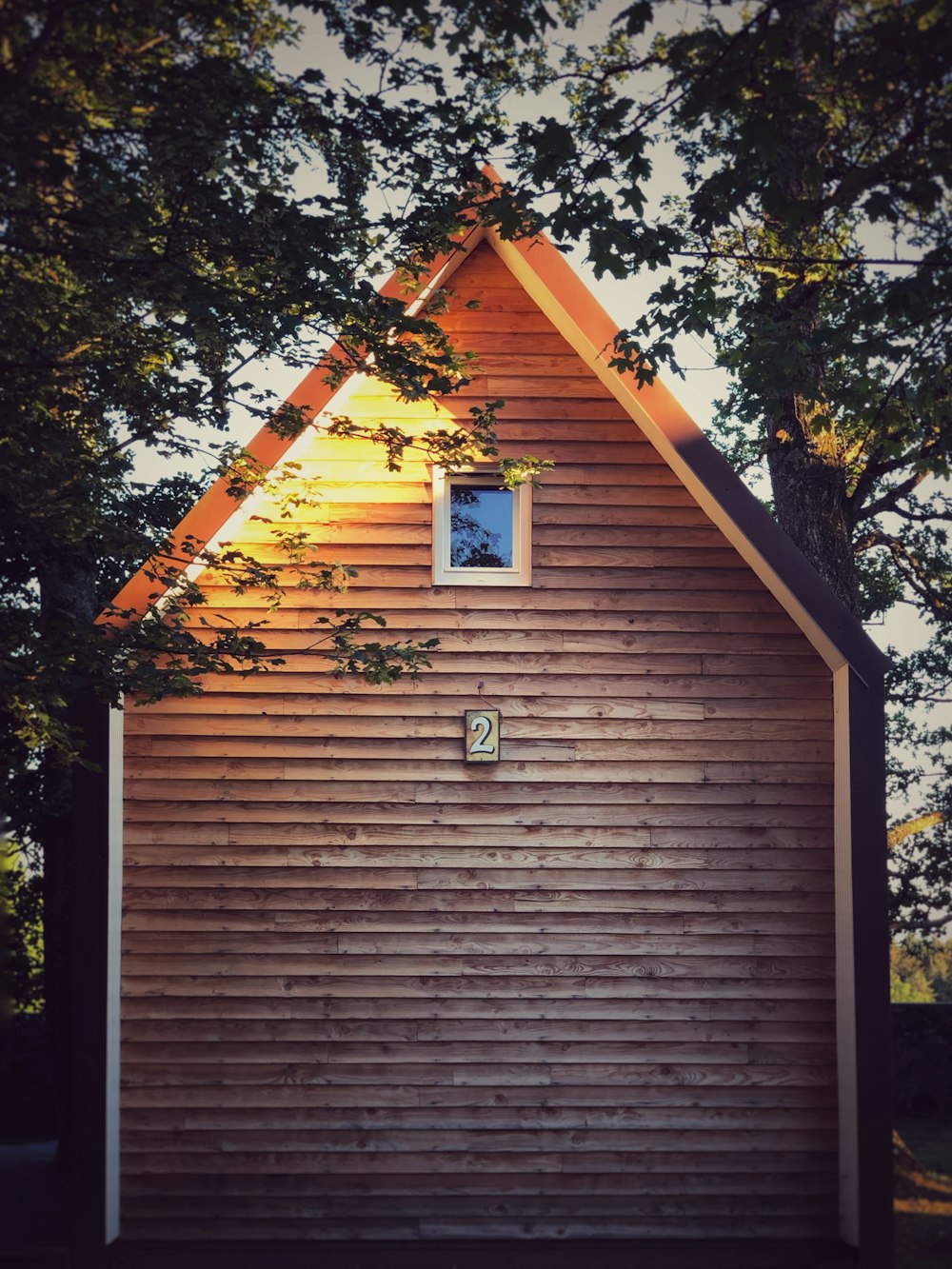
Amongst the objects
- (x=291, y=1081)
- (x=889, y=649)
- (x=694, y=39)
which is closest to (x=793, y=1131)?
(x=291, y=1081)

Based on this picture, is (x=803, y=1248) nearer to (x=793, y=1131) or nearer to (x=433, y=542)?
(x=793, y=1131)

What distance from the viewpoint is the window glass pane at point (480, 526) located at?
6.68 metres

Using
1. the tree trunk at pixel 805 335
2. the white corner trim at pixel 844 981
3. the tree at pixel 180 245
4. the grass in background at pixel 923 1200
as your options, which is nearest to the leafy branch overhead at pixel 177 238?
the tree at pixel 180 245

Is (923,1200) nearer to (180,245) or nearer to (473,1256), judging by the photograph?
(473,1256)

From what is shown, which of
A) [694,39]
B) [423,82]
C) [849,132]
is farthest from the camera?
[849,132]

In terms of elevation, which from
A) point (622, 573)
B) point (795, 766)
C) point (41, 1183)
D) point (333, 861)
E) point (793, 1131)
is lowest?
point (41, 1183)

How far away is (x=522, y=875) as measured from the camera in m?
6.39

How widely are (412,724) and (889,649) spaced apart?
8.96 meters

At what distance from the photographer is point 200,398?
19.1ft

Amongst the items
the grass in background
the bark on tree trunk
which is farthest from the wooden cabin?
the bark on tree trunk

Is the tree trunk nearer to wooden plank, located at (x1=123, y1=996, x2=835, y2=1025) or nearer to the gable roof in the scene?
the gable roof

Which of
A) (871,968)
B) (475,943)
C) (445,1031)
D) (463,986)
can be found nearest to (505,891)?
(475,943)

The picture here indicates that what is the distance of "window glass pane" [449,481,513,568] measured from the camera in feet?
21.9

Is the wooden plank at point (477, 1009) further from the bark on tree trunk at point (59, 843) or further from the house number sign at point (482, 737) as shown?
the bark on tree trunk at point (59, 843)
